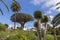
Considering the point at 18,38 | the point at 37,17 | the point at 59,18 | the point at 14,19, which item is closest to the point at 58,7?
the point at 59,18

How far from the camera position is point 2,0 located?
19.5m

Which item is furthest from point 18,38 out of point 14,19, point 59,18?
point 14,19

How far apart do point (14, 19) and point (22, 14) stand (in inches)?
231

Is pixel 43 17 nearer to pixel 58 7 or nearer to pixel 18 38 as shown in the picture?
pixel 18 38

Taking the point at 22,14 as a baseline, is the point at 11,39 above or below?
below

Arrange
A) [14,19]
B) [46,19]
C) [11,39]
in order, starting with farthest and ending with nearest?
[14,19]
[46,19]
[11,39]

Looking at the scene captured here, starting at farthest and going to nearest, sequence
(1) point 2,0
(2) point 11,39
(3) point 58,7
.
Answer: (2) point 11,39
(3) point 58,7
(1) point 2,0

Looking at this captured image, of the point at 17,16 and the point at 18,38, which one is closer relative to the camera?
the point at 18,38

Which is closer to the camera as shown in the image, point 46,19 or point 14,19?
point 46,19

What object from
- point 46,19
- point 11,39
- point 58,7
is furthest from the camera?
point 46,19

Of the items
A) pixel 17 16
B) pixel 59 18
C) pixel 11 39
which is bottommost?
pixel 11 39

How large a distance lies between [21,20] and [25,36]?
4008 centimetres

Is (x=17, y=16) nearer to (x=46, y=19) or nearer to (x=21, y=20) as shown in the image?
(x=21, y=20)

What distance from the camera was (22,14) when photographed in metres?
93.9
